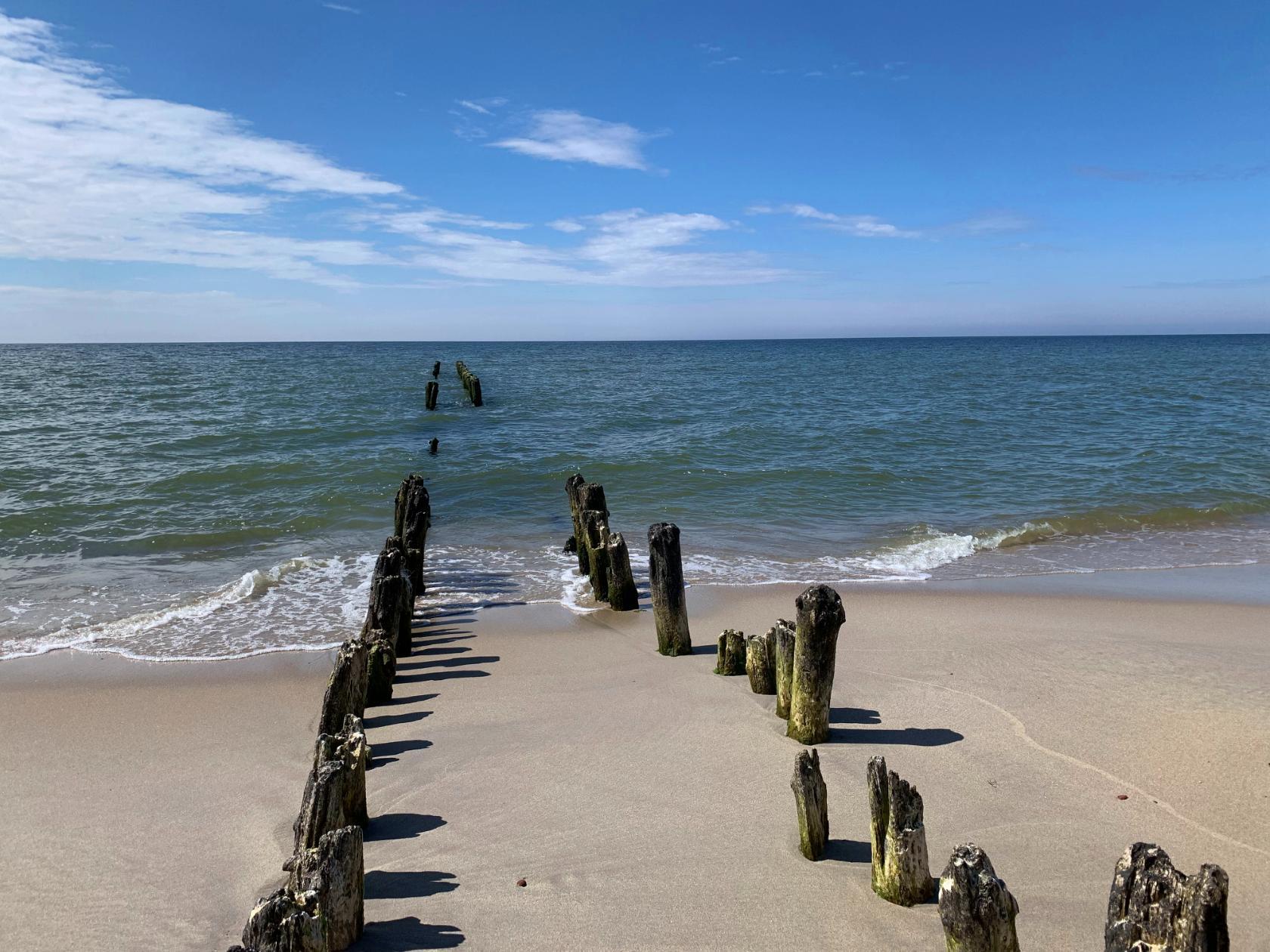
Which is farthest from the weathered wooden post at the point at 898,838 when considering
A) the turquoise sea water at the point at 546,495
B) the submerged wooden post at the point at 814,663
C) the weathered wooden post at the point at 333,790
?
the turquoise sea water at the point at 546,495

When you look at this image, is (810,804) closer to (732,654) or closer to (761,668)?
(761,668)

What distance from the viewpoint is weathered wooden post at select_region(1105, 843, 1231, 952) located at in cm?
302

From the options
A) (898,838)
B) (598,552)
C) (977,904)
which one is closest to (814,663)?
(898,838)

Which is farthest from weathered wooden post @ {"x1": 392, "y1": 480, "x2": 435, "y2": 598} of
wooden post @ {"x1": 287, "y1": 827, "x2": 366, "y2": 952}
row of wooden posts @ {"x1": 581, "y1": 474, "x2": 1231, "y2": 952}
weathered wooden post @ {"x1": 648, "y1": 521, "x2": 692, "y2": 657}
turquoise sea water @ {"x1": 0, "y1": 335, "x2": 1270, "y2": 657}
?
wooden post @ {"x1": 287, "y1": 827, "x2": 366, "y2": 952}

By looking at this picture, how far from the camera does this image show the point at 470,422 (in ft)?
116

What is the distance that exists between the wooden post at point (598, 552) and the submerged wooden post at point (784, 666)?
4341 mm

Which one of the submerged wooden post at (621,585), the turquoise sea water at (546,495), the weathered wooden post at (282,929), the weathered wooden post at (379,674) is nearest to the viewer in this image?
the weathered wooden post at (282,929)

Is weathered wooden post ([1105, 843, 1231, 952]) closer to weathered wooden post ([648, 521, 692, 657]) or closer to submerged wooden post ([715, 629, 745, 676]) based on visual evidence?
submerged wooden post ([715, 629, 745, 676])

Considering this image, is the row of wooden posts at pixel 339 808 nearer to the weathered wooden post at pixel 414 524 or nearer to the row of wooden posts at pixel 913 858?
the weathered wooden post at pixel 414 524

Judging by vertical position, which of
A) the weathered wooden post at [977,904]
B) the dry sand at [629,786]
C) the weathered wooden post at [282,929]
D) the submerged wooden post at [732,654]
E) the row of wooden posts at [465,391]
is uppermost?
the row of wooden posts at [465,391]

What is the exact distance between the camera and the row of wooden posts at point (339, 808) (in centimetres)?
383

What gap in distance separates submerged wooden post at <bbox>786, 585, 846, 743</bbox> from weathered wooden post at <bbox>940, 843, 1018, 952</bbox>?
2.87m

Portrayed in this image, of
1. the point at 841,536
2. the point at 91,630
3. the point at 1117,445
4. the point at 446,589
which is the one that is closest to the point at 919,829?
the point at 446,589

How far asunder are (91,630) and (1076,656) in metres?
11.6
